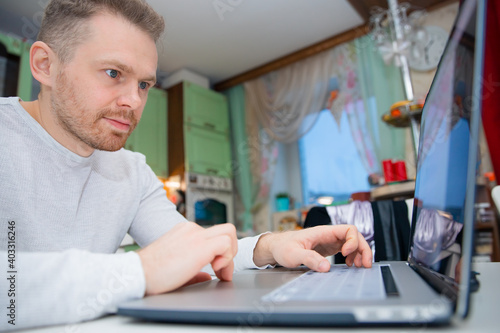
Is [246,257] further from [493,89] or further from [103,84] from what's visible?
[493,89]

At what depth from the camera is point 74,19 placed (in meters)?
0.70

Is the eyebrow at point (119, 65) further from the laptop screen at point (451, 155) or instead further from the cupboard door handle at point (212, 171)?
the cupboard door handle at point (212, 171)

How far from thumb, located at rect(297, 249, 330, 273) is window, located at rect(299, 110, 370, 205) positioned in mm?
2943

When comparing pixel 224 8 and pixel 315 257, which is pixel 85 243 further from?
pixel 224 8

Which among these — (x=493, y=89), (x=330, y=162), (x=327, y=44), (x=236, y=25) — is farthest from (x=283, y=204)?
(x=493, y=89)

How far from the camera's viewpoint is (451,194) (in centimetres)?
38

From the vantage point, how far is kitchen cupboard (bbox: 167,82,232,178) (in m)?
3.62

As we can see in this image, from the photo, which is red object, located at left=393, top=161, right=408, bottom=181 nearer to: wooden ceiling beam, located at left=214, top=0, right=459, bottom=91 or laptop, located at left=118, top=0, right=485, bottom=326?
wooden ceiling beam, located at left=214, top=0, right=459, bottom=91

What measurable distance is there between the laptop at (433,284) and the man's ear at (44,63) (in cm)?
58

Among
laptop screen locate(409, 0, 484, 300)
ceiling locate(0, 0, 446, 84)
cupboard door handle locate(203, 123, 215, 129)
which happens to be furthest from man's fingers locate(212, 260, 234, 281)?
cupboard door handle locate(203, 123, 215, 129)

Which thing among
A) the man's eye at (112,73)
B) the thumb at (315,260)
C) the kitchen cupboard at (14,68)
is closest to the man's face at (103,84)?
the man's eye at (112,73)

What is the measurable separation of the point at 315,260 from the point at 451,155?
22 cm

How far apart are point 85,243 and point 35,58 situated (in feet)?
1.30

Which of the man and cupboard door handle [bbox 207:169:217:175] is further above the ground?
cupboard door handle [bbox 207:169:217:175]
